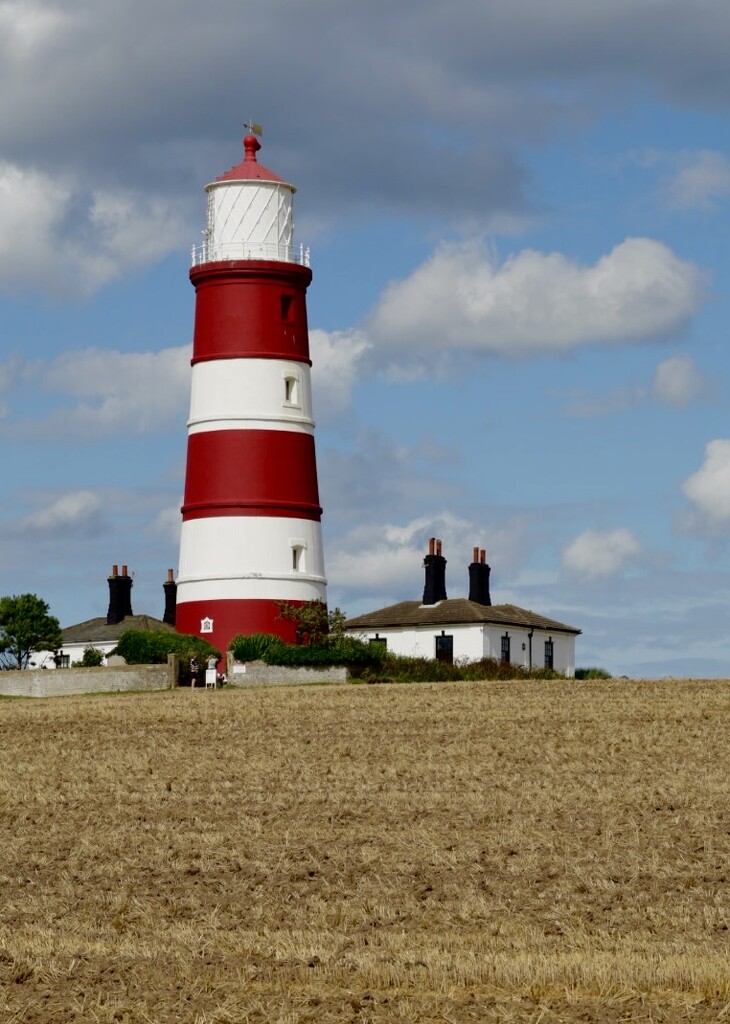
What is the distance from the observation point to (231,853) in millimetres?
22281

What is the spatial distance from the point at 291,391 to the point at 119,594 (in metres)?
28.0

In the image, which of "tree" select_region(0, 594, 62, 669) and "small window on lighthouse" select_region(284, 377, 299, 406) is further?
"tree" select_region(0, 594, 62, 669)

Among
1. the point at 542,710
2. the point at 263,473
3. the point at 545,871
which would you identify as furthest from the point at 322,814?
the point at 263,473

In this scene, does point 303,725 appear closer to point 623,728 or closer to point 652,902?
point 623,728

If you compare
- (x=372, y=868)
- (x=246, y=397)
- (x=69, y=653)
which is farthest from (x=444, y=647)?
(x=372, y=868)

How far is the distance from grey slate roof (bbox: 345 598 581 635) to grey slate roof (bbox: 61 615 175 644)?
1041cm

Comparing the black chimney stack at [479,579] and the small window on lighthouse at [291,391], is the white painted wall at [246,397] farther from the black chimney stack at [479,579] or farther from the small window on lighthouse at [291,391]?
the black chimney stack at [479,579]

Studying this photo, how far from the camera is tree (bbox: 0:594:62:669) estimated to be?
73.1m

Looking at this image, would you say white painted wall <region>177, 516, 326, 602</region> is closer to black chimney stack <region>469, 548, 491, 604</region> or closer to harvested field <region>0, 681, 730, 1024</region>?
harvested field <region>0, 681, 730, 1024</region>

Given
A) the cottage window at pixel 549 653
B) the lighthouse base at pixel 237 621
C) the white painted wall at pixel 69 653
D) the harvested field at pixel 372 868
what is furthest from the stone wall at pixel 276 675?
the white painted wall at pixel 69 653

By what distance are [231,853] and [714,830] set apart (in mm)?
6137

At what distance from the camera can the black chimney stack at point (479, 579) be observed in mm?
70375

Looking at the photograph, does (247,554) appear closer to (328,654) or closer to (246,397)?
(328,654)

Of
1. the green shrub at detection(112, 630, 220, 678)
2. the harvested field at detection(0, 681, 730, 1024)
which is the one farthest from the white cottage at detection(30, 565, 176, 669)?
the harvested field at detection(0, 681, 730, 1024)
